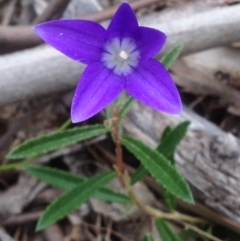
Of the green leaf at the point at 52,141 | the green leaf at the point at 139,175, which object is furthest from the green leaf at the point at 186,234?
the green leaf at the point at 52,141

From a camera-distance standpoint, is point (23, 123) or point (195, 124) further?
point (23, 123)

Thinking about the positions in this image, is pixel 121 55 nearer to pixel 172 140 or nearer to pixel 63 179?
pixel 172 140

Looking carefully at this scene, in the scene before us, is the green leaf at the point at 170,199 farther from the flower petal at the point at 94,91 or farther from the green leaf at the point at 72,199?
the flower petal at the point at 94,91

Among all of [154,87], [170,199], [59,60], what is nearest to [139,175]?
[170,199]

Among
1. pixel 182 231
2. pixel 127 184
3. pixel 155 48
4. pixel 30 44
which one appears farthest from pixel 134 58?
pixel 182 231

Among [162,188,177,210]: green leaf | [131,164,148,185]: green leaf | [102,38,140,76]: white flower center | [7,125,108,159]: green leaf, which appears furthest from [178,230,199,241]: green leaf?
[102,38,140,76]: white flower center

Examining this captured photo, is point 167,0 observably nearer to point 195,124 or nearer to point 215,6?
point 215,6
